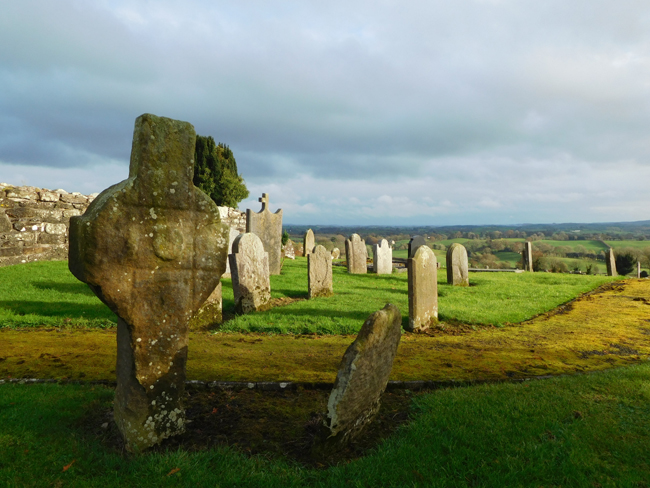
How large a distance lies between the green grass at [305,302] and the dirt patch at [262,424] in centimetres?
344

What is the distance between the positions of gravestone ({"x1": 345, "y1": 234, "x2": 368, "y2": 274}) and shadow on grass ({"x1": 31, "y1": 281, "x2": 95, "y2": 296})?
35.5 ft

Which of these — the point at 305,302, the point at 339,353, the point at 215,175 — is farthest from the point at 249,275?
the point at 215,175

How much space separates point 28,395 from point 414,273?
6.56 meters

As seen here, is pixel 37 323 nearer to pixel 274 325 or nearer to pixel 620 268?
pixel 274 325

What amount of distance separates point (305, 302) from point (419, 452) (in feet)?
23.7

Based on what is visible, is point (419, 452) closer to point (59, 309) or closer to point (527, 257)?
point (59, 309)

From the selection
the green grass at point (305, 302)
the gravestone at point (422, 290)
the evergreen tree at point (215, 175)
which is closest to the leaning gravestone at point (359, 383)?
the green grass at point (305, 302)

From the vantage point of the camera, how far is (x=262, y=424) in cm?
386

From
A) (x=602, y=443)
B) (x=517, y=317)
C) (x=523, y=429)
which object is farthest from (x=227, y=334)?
(x=517, y=317)

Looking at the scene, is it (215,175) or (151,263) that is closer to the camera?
(151,263)

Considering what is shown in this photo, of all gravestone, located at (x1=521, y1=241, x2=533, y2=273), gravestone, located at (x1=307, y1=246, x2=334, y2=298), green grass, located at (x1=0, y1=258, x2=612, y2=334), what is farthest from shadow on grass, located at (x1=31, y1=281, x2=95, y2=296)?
gravestone, located at (x1=521, y1=241, x2=533, y2=273)

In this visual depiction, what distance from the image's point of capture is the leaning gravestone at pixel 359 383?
3.35 metres

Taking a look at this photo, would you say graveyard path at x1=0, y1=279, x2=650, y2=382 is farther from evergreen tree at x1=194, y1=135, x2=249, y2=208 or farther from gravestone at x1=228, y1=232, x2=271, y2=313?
evergreen tree at x1=194, y1=135, x2=249, y2=208

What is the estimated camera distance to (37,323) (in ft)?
25.9
